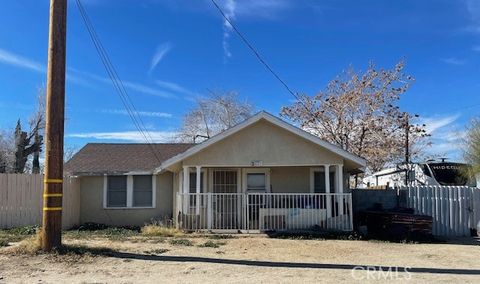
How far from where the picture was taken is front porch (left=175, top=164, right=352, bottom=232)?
15.5 metres

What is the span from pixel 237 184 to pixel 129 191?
4.37 m

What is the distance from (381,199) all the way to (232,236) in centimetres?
694

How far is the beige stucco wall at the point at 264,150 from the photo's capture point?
52.0 ft

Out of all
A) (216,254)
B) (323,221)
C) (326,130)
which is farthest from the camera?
(326,130)

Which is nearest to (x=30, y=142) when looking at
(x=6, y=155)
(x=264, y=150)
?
(x=6, y=155)

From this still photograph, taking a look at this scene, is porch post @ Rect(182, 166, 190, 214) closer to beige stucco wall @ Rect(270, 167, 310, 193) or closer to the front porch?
the front porch

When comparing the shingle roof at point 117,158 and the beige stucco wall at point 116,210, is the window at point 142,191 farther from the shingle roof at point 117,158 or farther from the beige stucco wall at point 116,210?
the shingle roof at point 117,158

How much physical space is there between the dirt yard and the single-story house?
2.70 metres

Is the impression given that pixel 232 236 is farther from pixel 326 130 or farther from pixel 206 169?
pixel 326 130

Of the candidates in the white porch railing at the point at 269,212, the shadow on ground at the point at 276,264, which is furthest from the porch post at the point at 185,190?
the shadow on ground at the point at 276,264

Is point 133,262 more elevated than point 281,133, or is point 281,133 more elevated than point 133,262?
point 281,133

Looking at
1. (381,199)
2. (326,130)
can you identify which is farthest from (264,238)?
(326,130)

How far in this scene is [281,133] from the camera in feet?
52.6

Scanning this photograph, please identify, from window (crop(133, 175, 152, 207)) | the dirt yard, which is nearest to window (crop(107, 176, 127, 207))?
window (crop(133, 175, 152, 207))
